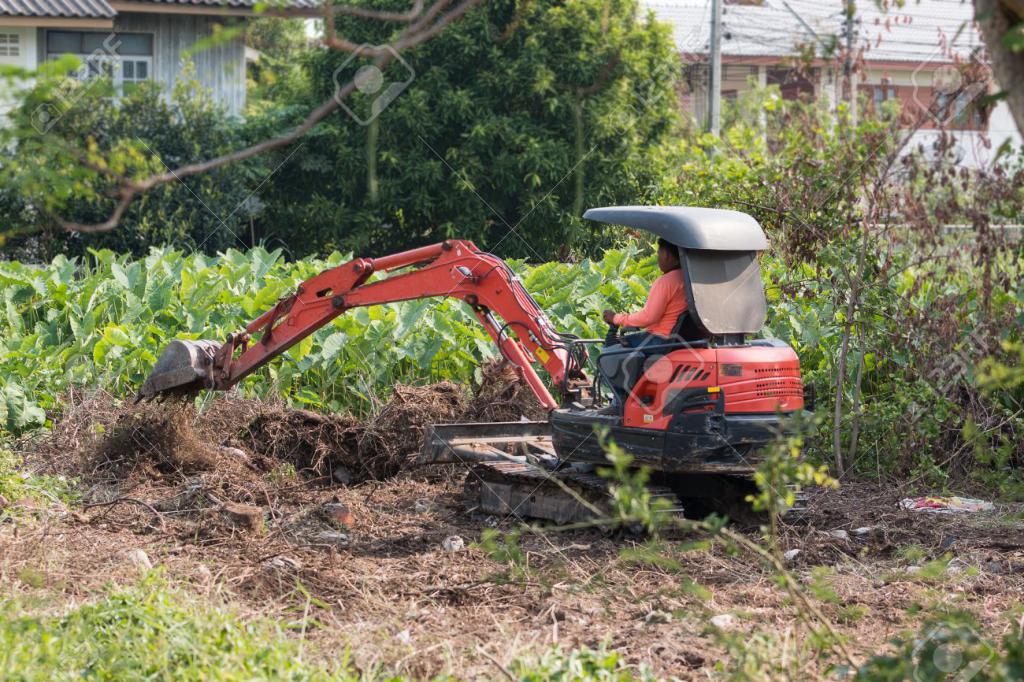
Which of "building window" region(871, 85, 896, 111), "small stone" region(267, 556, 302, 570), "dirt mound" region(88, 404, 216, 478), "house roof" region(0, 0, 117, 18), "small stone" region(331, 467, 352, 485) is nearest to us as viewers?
"small stone" region(267, 556, 302, 570)

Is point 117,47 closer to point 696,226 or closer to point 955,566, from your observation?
point 696,226

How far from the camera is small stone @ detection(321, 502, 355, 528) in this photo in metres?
7.50

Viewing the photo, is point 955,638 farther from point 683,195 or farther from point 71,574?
point 683,195

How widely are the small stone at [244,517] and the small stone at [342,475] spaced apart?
1636mm

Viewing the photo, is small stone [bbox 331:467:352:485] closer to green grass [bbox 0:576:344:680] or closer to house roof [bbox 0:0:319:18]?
green grass [bbox 0:576:344:680]

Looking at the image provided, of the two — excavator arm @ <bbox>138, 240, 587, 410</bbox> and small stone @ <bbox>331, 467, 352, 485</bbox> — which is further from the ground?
excavator arm @ <bbox>138, 240, 587, 410</bbox>

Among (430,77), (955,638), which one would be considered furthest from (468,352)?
(430,77)

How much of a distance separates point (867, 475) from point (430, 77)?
12.2 meters

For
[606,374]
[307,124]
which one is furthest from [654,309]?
[307,124]

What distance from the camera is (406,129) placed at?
64.6 feet

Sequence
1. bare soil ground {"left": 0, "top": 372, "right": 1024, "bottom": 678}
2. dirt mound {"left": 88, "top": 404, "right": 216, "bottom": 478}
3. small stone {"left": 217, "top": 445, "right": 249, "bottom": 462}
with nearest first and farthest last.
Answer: bare soil ground {"left": 0, "top": 372, "right": 1024, "bottom": 678} < dirt mound {"left": 88, "top": 404, "right": 216, "bottom": 478} < small stone {"left": 217, "top": 445, "right": 249, "bottom": 462}

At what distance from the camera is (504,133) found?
1925 cm

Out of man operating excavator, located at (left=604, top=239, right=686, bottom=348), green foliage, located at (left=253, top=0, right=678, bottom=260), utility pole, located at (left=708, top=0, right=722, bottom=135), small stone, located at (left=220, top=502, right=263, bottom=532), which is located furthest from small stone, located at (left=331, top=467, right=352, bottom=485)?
utility pole, located at (left=708, top=0, right=722, bottom=135)

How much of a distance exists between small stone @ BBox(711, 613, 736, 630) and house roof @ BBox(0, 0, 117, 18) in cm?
1919
